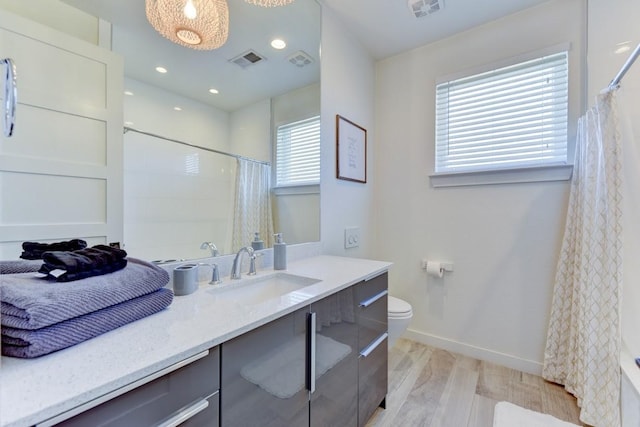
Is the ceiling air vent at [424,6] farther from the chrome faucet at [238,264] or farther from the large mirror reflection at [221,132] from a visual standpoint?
the chrome faucet at [238,264]

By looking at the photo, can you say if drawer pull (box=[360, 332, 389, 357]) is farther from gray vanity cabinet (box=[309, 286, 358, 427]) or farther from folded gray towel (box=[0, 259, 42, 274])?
folded gray towel (box=[0, 259, 42, 274])

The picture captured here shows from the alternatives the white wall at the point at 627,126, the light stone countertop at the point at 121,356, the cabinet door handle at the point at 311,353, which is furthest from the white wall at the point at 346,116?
the white wall at the point at 627,126

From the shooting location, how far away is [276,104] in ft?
5.46

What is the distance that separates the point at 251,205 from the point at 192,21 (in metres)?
0.88

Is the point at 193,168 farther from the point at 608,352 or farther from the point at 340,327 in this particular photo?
the point at 608,352

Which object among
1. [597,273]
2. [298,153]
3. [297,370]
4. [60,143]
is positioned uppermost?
[298,153]

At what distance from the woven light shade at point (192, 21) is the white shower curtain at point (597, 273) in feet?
6.60

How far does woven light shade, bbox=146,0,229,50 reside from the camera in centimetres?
111

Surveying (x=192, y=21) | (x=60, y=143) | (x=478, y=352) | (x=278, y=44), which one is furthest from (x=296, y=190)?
(x=478, y=352)

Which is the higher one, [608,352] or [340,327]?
[340,327]

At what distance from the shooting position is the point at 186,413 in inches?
24.7

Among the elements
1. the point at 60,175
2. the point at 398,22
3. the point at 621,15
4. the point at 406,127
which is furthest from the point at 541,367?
the point at 60,175

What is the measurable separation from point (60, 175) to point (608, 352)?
2.48 meters

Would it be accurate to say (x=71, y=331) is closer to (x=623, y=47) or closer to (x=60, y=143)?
(x=60, y=143)
